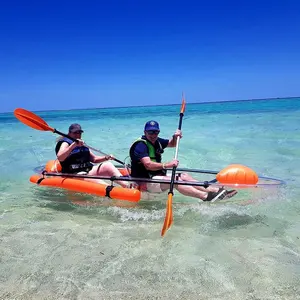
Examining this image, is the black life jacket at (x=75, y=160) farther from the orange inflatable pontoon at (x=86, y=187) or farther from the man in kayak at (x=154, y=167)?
the man in kayak at (x=154, y=167)

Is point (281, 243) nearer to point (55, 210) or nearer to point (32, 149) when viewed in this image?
point (55, 210)

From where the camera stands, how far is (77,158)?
589 centimetres

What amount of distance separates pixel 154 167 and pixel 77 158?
162 cm

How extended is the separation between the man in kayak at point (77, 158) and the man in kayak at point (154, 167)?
0.42 metres

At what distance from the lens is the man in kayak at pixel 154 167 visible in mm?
4910

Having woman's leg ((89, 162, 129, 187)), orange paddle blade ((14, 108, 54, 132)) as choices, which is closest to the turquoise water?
woman's leg ((89, 162, 129, 187))

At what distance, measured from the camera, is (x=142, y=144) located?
16.8 feet

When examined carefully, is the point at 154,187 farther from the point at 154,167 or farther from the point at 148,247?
the point at 148,247

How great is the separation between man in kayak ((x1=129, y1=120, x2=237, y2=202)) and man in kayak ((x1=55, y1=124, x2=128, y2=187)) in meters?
0.42

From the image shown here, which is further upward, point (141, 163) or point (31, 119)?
point (31, 119)

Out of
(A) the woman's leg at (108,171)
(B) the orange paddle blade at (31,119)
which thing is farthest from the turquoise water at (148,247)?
(B) the orange paddle blade at (31,119)

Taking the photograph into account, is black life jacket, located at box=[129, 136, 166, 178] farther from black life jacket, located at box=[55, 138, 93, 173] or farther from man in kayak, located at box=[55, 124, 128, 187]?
black life jacket, located at box=[55, 138, 93, 173]

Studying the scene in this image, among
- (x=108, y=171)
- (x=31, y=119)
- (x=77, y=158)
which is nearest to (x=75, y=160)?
(x=77, y=158)

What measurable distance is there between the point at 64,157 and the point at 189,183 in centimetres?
219
